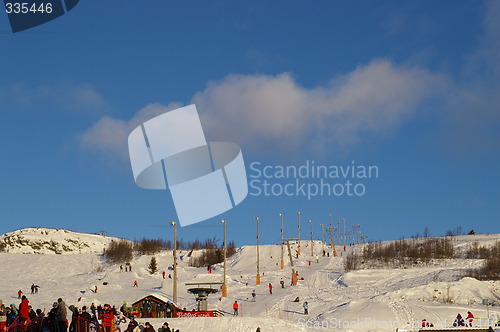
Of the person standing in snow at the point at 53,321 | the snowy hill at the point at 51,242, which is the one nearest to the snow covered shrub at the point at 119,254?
the snowy hill at the point at 51,242

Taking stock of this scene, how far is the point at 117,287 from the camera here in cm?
5997

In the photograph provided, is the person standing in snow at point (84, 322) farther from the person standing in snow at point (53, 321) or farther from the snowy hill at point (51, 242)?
the snowy hill at point (51, 242)

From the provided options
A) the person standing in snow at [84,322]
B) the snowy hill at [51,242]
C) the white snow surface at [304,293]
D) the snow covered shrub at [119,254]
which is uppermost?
the snowy hill at [51,242]

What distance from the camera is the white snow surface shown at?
36969mm

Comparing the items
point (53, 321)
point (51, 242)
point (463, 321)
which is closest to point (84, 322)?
point (53, 321)

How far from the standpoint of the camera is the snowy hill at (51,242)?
13088 cm

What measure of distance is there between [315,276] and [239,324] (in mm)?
36785

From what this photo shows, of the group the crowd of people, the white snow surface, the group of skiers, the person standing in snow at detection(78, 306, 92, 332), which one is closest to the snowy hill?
the white snow surface

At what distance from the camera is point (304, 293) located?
2073 inches

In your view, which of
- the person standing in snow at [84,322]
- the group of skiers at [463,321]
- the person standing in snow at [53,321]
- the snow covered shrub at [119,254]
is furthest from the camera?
the snow covered shrub at [119,254]

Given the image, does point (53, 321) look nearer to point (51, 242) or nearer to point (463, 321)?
point (463, 321)

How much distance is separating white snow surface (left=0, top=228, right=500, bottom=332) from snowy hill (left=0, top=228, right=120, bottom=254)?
36.2m

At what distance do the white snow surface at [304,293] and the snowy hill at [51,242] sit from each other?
36.2m

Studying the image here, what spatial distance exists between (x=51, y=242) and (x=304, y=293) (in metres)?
99.0
